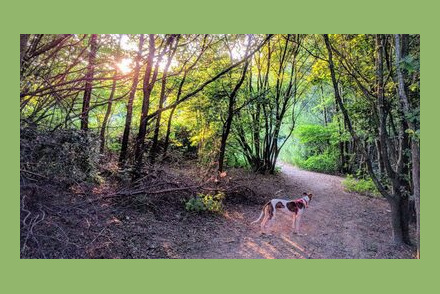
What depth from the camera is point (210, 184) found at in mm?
6508

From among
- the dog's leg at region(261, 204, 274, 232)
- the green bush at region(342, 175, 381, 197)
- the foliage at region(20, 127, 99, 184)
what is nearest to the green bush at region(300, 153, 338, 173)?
the green bush at region(342, 175, 381, 197)

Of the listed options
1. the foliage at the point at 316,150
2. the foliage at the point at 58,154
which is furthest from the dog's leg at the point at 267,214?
the foliage at the point at 316,150

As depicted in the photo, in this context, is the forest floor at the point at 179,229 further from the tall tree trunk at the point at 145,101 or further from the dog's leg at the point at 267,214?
the tall tree trunk at the point at 145,101

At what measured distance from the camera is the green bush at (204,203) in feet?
19.5

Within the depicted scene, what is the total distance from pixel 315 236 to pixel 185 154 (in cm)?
414

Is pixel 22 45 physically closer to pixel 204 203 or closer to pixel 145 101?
pixel 145 101

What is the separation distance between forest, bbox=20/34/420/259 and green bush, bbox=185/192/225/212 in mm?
24

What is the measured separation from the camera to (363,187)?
347 inches

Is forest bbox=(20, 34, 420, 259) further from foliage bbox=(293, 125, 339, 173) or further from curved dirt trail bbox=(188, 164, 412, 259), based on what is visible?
foliage bbox=(293, 125, 339, 173)

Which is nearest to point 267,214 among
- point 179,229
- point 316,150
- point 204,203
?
point 204,203

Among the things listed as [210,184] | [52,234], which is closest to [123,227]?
[52,234]

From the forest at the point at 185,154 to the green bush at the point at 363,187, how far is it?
0.15 ft

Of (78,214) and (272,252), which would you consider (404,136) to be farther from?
(78,214)

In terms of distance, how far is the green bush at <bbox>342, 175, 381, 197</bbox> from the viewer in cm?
855
